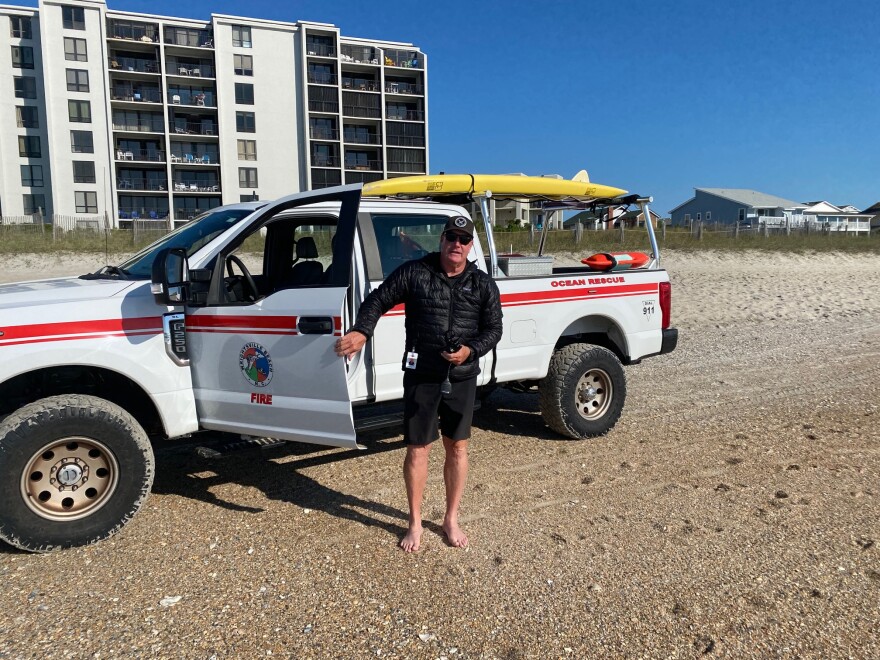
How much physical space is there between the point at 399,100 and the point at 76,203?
2589 cm

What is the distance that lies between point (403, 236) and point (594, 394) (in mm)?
2351

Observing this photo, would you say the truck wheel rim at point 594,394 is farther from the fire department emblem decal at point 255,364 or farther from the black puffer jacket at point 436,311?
the fire department emblem decal at point 255,364

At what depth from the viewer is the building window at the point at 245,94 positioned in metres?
50.8

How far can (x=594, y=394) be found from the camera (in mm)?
6125

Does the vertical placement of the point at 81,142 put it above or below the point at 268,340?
above

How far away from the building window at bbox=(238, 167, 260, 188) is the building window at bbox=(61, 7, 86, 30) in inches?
547

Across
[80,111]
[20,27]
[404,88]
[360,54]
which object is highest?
[360,54]

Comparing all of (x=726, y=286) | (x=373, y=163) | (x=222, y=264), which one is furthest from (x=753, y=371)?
(x=373, y=163)

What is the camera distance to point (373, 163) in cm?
5516

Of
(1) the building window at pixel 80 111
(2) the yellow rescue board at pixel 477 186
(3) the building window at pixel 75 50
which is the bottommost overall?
(2) the yellow rescue board at pixel 477 186

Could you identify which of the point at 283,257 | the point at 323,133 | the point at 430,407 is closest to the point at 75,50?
the point at 323,133

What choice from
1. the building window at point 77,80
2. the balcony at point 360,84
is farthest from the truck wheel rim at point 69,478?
the balcony at point 360,84

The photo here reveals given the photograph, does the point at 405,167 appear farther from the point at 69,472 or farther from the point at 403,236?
the point at 69,472

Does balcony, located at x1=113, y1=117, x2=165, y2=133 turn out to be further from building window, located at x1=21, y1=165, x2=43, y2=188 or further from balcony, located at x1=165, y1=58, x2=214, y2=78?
building window, located at x1=21, y1=165, x2=43, y2=188
